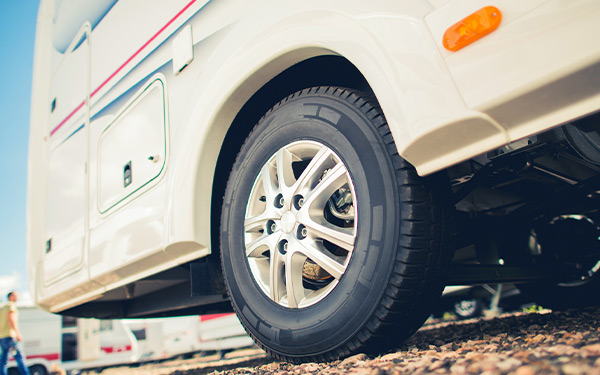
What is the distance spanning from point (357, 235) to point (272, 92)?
829 mm

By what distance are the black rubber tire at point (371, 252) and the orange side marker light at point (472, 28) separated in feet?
1.08

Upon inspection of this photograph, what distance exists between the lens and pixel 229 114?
1870 mm

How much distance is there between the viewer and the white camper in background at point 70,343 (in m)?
9.11

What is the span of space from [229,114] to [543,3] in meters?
1.23

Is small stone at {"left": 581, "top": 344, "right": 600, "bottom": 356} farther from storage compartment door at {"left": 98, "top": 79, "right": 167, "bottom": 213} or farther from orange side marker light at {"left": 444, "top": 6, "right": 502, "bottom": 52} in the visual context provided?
storage compartment door at {"left": 98, "top": 79, "right": 167, "bottom": 213}

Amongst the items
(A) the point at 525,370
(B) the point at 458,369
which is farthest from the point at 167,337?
(A) the point at 525,370

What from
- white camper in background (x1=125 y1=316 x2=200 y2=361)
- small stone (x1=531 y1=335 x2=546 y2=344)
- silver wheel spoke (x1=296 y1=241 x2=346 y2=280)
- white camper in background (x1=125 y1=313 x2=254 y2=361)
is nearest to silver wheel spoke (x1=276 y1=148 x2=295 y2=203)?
silver wheel spoke (x1=296 y1=241 x2=346 y2=280)

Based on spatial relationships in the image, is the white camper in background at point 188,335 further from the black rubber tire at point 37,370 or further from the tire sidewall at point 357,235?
the tire sidewall at point 357,235

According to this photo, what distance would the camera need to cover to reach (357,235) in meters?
1.37

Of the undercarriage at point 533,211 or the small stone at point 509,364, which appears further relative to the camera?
the undercarriage at point 533,211

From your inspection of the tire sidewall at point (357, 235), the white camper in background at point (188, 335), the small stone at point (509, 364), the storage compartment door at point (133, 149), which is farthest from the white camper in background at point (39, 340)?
the small stone at point (509, 364)

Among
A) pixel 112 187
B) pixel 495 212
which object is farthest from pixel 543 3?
pixel 112 187

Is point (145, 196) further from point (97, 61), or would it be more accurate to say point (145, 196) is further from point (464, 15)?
point (464, 15)

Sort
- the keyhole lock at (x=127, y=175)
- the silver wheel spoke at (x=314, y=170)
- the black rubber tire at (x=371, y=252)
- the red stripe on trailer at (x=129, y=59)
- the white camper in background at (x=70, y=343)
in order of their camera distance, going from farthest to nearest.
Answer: the white camper in background at (x=70, y=343), the keyhole lock at (x=127, y=175), the red stripe on trailer at (x=129, y=59), the silver wheel spoke at (x=314, y=170), the black rubber tire at (x=371, y=252)
